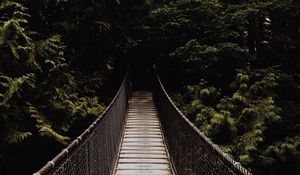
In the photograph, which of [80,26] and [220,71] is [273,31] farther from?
[80,26]

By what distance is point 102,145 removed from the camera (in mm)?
4586

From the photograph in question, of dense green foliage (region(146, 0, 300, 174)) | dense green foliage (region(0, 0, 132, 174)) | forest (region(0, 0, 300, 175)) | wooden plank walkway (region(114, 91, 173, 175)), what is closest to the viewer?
wooden plank walkway (region(114, 91, 173, 175))

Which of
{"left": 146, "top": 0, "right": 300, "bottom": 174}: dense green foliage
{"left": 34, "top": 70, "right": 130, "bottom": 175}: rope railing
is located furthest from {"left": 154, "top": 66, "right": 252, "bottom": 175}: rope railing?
{"left": 146, "top": 0, "right": 300, "bottom": 174}: dense green foliage

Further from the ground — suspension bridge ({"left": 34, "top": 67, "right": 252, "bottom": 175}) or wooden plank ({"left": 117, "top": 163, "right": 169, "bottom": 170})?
suspension bridge ({"left": 34, "top": 67, "right": 252, "bottom": 175})

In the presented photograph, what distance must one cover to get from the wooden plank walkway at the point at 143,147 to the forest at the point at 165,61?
1009 millimetres

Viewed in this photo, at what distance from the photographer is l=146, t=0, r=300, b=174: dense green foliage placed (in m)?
8.77

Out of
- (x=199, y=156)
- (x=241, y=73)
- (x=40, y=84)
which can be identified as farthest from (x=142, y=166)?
→ (x=241, y=73)

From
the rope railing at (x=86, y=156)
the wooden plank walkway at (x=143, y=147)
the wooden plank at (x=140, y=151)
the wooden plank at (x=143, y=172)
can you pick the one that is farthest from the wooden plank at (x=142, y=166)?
the wooden plank at (x=140, y=151)

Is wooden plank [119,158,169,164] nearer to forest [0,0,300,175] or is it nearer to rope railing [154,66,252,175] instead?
rope railing [154,66,252,175]

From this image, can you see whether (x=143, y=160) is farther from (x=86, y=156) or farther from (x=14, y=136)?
(x=86, y=156)

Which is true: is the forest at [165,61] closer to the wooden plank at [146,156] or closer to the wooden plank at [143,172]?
the wooden plank at [146,156]

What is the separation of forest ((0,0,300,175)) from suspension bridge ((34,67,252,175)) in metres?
1.14

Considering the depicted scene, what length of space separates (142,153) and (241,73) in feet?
14.4

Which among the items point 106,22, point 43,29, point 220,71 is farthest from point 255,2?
point 43,29
